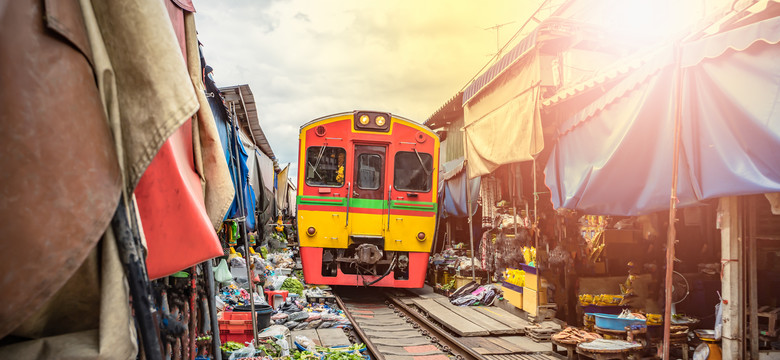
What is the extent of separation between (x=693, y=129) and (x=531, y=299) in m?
4.22

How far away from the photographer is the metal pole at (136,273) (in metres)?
1.30

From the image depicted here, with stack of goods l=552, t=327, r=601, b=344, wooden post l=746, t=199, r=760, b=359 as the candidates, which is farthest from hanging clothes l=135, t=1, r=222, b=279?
stack of goods l=552, t=327, r=601, b=344

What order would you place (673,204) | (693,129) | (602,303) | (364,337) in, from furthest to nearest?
(364,337)
(602,303)
(693,129)
(673,204)

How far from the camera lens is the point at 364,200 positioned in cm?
909

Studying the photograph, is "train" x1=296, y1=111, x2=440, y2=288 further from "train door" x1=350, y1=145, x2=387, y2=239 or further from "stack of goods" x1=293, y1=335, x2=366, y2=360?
"stack of goods" x1=293, y1=335, x2=366, y2=360

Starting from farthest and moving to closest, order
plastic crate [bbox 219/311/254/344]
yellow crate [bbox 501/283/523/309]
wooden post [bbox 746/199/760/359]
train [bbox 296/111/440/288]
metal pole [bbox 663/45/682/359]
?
train [bbox 296/111/440/288]
yellow crate [bbox 501/283/523/309]
plastic crate [bbox 219/311/254/344]
wooden post [bbox 746/199/760/359]
metal pole [bbox 663/45/682/359]

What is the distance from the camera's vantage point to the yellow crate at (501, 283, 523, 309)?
7835 millimetres

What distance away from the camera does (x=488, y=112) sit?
24.5ft

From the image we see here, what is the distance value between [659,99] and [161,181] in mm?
3972

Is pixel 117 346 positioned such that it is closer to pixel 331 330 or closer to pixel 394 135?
pixel 331 330

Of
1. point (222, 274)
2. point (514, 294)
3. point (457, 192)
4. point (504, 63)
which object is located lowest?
point (514, 294)

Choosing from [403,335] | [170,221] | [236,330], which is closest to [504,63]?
[403,335]

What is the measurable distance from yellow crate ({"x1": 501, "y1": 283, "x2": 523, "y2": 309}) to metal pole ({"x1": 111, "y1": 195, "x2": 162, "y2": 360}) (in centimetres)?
713

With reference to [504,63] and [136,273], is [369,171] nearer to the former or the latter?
[504,63]
